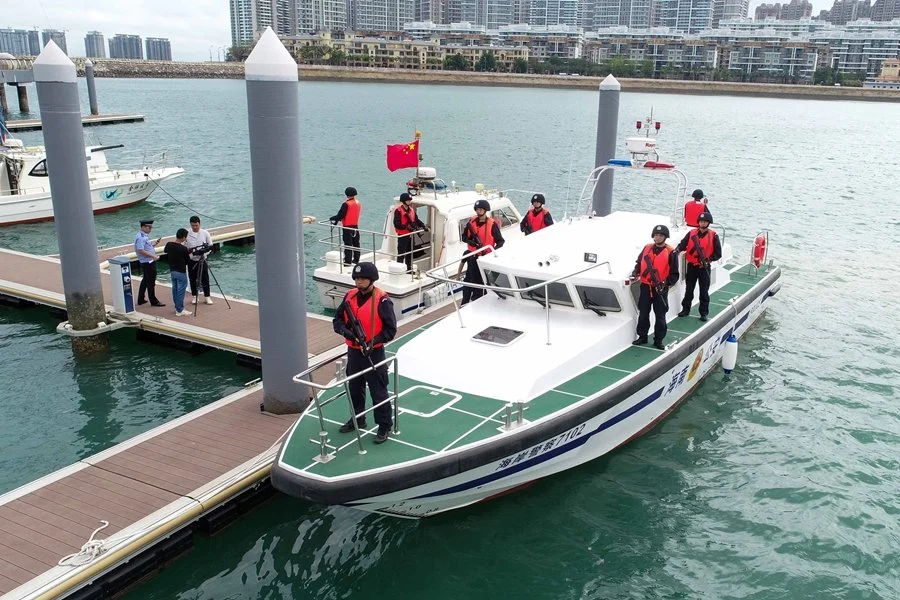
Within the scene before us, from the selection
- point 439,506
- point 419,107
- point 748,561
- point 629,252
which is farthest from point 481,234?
point 419,107

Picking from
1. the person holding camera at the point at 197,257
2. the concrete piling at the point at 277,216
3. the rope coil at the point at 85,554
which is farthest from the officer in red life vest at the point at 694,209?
the rope coil at the point at 85,554

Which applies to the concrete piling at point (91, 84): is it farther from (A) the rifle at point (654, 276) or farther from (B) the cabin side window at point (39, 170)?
(A) the rifle at point (654, 276)

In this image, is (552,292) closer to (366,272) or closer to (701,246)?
(701,246)

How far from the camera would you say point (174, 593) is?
23.0 ft

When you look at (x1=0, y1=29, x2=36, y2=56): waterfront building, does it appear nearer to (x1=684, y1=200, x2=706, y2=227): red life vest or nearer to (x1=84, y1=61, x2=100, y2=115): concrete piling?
Answer: (x1=84, y1=61, x2=100, y2=115): concrete piling

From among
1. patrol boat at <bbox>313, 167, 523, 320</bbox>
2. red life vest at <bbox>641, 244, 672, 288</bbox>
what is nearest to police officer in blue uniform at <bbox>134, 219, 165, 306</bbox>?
patrol boat at <bbox>313, 167, 523, 320</bbox>

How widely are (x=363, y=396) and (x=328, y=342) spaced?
4477mm

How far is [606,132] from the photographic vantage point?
16594mm

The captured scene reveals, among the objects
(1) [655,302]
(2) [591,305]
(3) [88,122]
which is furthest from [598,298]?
(3) [88,122]

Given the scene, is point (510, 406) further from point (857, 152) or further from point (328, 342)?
point (857, 152)

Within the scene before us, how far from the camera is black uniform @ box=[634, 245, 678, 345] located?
378 inches

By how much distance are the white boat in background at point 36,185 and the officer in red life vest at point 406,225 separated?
1252 centimetres

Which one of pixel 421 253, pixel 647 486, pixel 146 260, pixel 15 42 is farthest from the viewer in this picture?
pixel 15 42

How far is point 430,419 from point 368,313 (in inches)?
60.2
